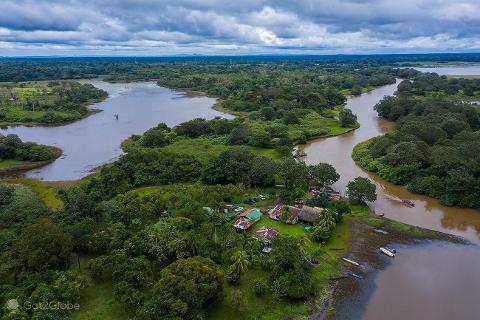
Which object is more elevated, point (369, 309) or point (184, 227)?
point (184, 227)

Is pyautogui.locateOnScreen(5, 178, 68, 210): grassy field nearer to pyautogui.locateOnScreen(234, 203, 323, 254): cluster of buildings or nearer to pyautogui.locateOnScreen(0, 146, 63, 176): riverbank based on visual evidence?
pyautogui.locateOnScreen(0, 146, 63, 176): riverbank

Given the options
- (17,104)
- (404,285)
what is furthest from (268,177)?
(17,104)

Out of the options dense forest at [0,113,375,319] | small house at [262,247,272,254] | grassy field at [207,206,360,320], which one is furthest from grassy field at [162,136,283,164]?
grassy field at [207,206,360,320]

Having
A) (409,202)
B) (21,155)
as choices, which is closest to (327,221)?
(409,202)

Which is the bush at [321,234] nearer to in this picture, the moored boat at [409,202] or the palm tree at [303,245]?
the palm tree at [303,245]

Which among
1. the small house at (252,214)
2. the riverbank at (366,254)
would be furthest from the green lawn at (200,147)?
the riverbank at (366,254)

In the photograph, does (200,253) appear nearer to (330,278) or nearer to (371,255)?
(330,278)

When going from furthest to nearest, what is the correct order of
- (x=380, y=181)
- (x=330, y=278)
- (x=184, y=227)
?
(x=380, y=181), (x=184, y=227), (x=330, y=278)
